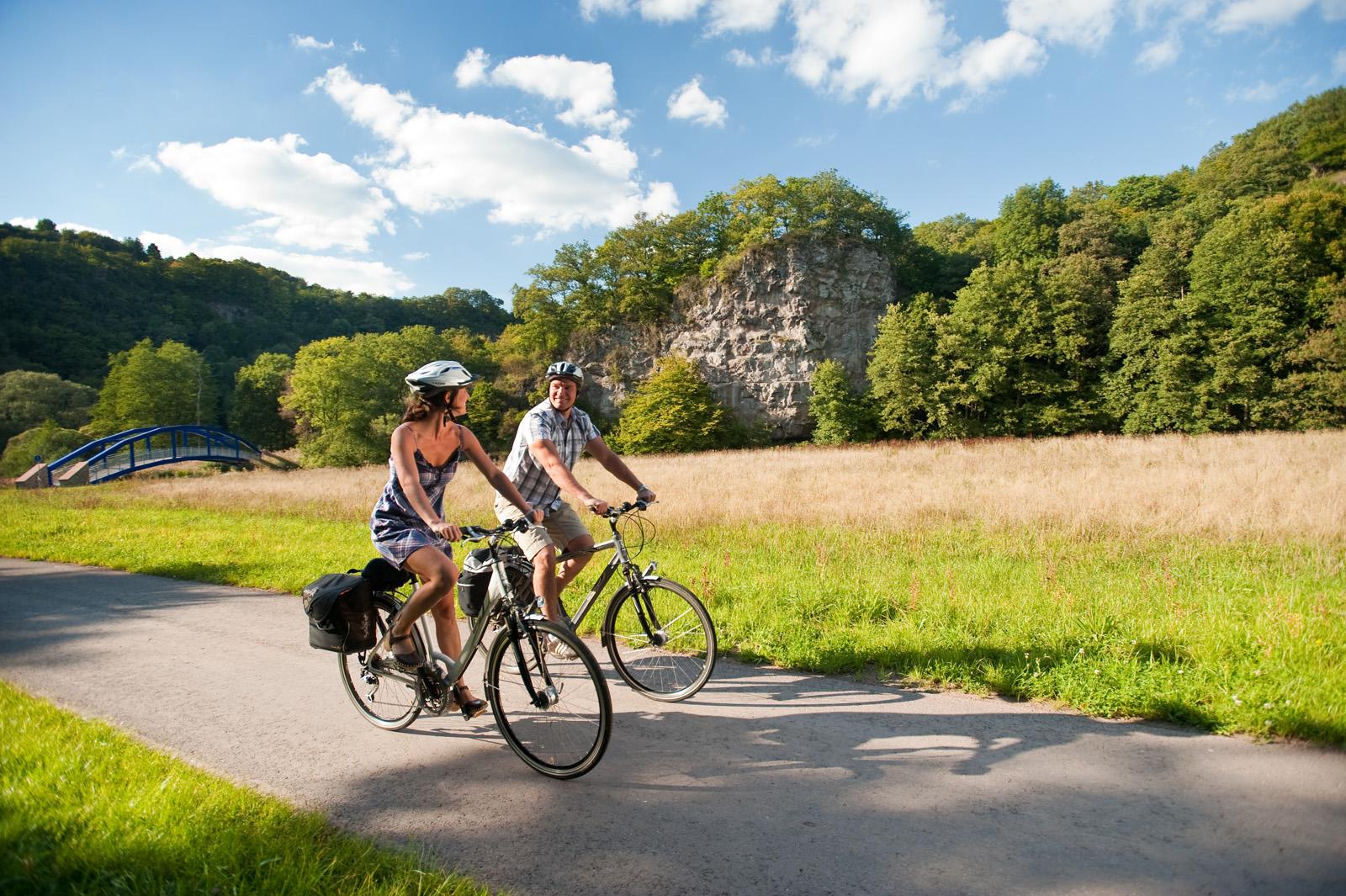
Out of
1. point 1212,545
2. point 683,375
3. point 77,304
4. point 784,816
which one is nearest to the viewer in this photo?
point 784,816

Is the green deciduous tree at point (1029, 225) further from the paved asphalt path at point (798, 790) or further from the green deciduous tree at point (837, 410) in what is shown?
the paved asphalt path at point (798, 790)

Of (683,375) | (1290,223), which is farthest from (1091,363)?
(683,375)

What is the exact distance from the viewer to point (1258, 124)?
6341cm

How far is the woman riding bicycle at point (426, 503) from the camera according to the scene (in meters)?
3.77

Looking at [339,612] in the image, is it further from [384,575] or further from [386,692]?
[386,692]

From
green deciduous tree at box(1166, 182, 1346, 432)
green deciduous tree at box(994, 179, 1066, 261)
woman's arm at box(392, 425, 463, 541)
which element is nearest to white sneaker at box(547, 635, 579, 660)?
woman's arm at box(392, 425, 463, 541)

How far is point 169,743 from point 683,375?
49911mm

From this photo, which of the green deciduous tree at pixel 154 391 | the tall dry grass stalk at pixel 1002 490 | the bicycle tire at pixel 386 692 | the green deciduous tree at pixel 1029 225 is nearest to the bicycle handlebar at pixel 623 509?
the bicycle tire at pixel 386 692

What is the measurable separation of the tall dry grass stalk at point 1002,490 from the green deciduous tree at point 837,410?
23020mm

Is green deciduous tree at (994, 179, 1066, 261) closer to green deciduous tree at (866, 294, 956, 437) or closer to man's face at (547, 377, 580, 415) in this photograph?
green deciduous tree at (866, 294, 956, 437)

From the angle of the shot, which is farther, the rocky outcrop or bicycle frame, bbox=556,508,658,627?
the rocky outcrop

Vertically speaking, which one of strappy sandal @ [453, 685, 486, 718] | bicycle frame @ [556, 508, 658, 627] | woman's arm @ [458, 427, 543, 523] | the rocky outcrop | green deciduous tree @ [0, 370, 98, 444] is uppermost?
the rocky outcrop

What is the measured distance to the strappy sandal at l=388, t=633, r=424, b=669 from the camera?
3.92m

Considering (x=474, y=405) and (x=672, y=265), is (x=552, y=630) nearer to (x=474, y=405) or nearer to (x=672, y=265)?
(x=474, y=405)
